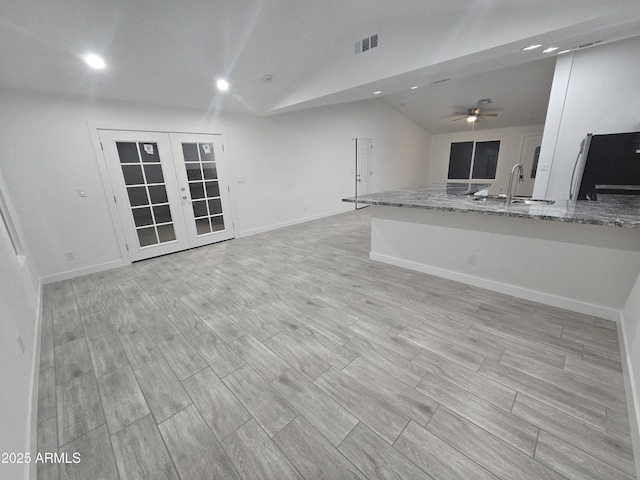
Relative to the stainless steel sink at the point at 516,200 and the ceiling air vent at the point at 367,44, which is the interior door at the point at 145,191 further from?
the stainless steel sink at the point at 516,200

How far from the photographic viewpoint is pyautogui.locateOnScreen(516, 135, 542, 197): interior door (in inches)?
315

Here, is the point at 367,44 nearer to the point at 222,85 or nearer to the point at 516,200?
the point at 222,85

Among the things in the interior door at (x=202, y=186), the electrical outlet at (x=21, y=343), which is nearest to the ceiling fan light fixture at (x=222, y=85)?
the interior door at (x=202, y=186)

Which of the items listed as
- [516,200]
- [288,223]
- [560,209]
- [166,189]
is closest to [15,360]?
[166,189]

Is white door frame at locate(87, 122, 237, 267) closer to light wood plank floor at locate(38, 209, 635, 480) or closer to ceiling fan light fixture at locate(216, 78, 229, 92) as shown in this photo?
ceiling fan light fixture at locate(216, 78, 229, 92)

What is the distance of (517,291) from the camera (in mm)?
2549

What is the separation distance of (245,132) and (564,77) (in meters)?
4.99

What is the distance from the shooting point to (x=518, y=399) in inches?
59.1

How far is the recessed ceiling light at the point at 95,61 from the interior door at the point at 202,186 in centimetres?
123

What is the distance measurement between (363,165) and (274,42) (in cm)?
463

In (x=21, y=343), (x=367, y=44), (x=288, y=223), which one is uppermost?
(x=367, y=44)

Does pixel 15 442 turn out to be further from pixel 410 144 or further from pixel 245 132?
pixel 410 144

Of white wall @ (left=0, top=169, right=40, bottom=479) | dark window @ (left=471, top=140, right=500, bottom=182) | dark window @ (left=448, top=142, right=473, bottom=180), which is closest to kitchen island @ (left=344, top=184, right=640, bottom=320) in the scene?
white wall @ (left=0, top=169, right=40, bottom=479)

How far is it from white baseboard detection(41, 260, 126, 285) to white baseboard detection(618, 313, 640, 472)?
5.26 metres
